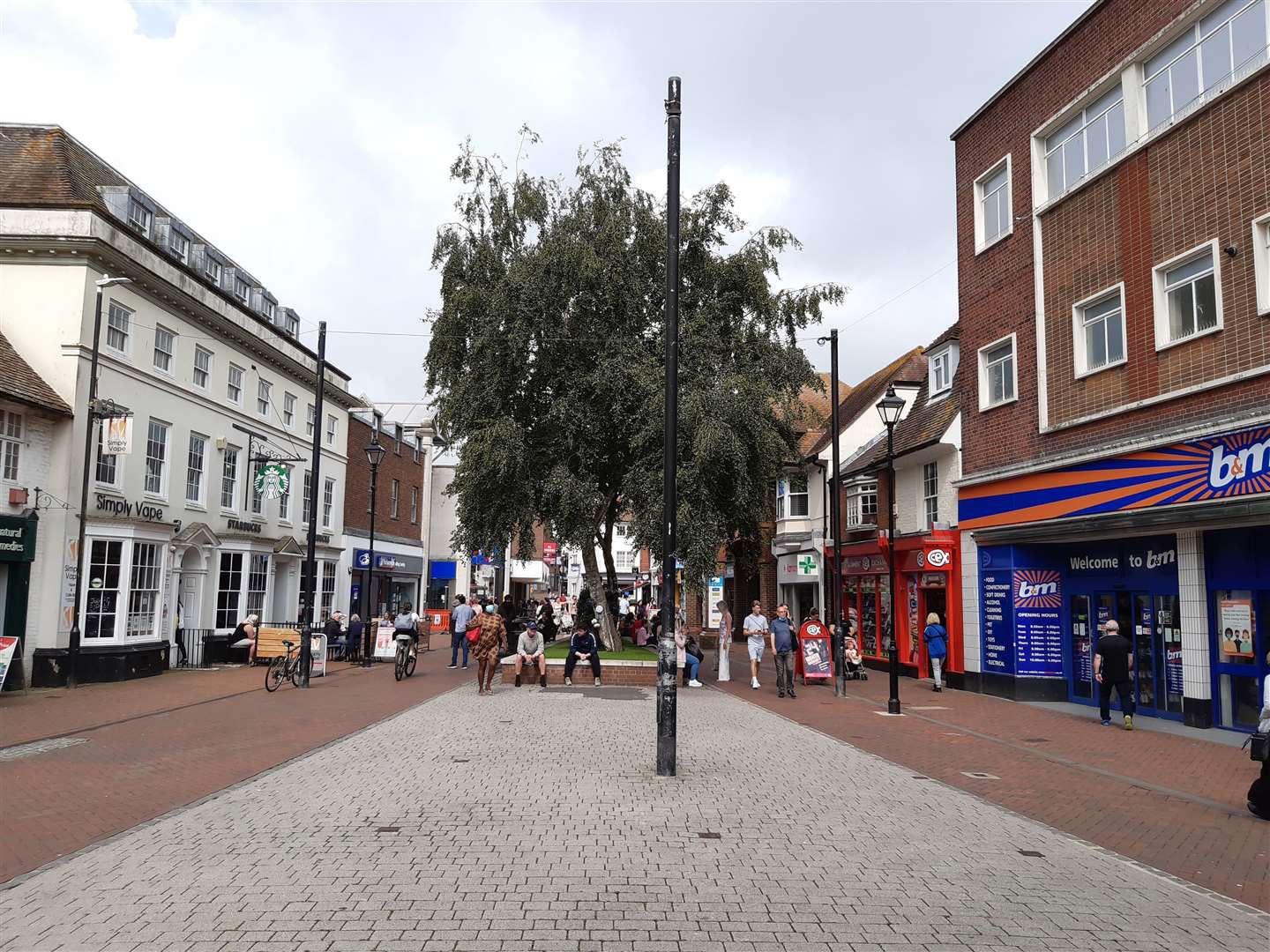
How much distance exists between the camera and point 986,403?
62.3 feet

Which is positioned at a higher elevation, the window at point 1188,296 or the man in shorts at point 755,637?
the window at point 1188,296

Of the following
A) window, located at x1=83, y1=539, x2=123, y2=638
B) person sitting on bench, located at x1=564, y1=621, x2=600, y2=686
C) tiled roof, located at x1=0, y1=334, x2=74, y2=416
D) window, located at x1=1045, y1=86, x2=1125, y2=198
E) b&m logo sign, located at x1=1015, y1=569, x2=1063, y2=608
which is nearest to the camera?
window, located at x1=1045, y1=86, x2=1125, y2=198

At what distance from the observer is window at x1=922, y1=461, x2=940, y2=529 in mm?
21788

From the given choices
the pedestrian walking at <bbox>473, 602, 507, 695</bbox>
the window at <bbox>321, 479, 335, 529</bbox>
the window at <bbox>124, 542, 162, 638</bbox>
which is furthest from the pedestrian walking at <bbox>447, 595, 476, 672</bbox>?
the window at <bbox>321, 479, 335, 529</bbox>

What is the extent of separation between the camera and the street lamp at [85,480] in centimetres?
1766

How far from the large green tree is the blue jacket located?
4.77 m

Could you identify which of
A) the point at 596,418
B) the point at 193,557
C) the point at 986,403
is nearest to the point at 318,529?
the point at 193,557

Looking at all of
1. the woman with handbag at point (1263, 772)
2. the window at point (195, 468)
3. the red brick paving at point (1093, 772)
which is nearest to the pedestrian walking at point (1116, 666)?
the red brick paving at point (1093, 772)

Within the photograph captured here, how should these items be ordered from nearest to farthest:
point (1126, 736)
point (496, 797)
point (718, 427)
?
point (496, 797)
point (1126, 736)
point (718, 427)

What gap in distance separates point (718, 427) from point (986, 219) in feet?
25.2

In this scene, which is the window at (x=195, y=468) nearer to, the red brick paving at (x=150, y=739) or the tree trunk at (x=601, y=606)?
the red brick paving at (x=150, y=739)

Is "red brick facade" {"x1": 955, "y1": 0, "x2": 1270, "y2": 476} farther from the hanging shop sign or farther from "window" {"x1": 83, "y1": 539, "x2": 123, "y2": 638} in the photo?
"window" {"x1": 83, "y1": 539, "x2": 123, "y2": 638}

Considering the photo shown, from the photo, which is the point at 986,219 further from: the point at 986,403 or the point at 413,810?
the point at 413,810

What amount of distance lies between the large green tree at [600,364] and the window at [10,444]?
845 centimetres
